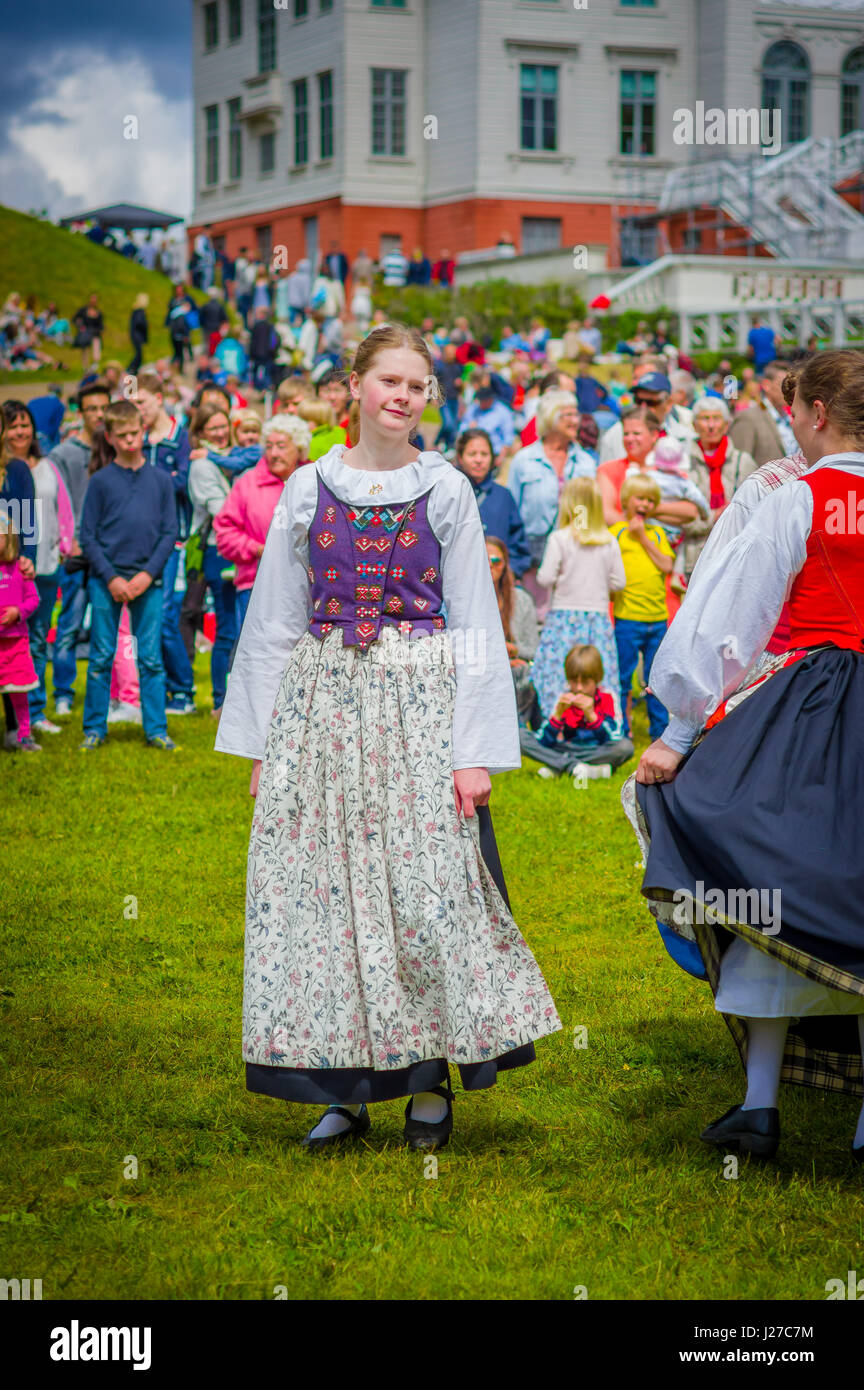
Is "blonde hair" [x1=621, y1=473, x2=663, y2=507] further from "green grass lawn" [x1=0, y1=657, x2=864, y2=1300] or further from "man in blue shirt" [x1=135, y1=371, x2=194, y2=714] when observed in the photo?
"green grass lawn" [x1=0, y1=657, x2=864, y2=1300]

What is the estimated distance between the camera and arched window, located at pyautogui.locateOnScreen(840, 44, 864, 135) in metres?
44.6

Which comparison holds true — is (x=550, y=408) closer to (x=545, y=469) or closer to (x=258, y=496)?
(x=545, y=469)

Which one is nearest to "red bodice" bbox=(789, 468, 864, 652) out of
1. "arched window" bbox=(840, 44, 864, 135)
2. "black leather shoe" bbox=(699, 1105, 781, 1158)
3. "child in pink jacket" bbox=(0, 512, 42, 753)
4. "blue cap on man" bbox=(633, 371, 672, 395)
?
"black leather shoe" bbox=(699, 1105, 781, 1158)

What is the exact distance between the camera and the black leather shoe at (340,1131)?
4332mm

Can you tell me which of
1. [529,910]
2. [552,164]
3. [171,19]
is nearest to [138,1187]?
[529,910]

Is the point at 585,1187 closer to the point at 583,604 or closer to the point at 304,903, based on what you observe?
the point at 304,903

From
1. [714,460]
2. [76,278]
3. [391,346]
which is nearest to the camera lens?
[391,346]

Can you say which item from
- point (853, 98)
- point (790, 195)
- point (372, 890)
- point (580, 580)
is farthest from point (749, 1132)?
point (853, 98)

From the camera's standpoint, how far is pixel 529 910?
661cm

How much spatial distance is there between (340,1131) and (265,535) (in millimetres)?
5566

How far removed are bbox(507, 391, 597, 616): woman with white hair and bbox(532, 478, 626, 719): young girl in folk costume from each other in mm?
1725

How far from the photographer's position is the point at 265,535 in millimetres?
9469

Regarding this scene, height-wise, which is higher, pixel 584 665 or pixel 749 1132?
pixel 584 665

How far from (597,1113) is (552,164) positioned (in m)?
41.9
